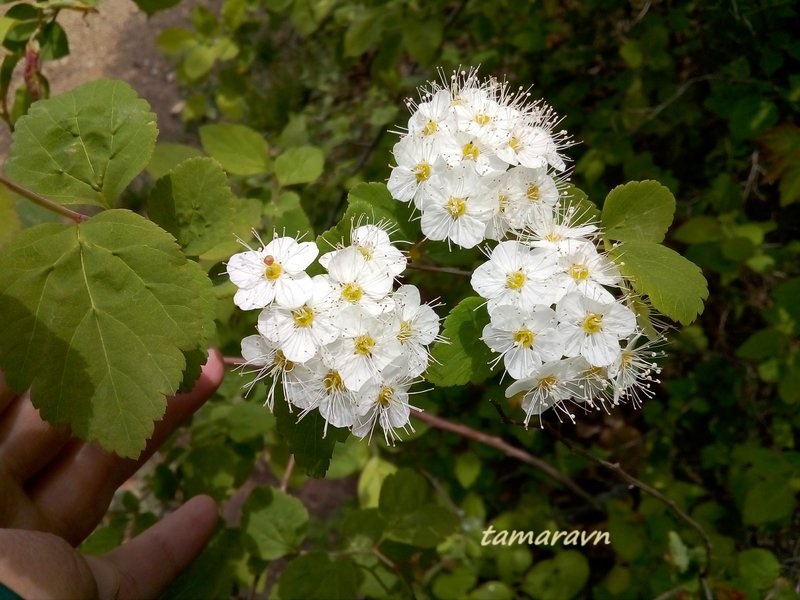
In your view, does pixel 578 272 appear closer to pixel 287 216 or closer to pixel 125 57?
pixel 287 216

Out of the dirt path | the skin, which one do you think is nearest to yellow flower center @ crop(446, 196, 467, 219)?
the skin

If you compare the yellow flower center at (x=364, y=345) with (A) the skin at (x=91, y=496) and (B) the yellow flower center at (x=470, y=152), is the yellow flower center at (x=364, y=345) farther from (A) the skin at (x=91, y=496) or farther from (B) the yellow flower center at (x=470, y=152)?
(A) the skin at (x=91, y=496)

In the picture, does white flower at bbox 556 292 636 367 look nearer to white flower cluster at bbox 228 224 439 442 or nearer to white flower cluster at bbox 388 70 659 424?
white flower cluster at bbox 388 70 659 424

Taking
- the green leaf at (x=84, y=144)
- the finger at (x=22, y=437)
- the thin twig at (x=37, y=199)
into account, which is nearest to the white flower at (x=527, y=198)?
the green leaf at (x=84, y=144)

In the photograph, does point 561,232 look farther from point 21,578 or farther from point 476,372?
point 21,578

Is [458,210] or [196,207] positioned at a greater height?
[458,210]

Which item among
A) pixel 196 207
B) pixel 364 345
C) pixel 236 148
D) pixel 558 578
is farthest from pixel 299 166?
pixel 558 578

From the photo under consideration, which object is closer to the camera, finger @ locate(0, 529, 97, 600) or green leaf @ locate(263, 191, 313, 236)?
finger @ locate(0, 529, 97, 600)
